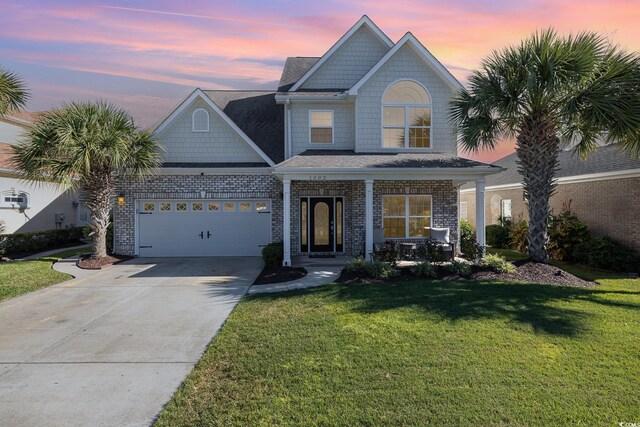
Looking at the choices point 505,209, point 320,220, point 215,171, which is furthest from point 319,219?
point 505,209

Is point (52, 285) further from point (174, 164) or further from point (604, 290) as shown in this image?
point (604, 290)

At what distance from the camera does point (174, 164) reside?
53.5 ft

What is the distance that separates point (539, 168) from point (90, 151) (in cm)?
1423

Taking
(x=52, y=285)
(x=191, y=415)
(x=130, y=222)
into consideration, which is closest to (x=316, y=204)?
(x=130, y=222)

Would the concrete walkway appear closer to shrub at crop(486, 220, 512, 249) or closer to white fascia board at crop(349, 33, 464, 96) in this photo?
white fascia board at crop(349, 33, 464, 96)

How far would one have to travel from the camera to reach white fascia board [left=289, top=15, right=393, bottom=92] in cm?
1644

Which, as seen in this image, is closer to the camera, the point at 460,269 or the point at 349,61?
the point at 460,269

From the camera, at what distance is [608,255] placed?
1362cm

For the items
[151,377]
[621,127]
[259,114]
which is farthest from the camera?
[259,114]

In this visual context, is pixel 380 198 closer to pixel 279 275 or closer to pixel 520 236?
pixel 279 275

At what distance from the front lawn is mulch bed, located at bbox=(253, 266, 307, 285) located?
240 cm

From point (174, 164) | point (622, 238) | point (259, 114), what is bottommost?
point (622, 238)

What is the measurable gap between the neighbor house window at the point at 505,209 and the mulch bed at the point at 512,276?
10799 millimetres

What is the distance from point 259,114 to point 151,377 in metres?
15.3
